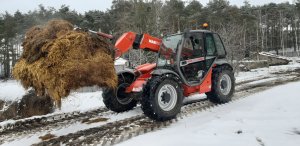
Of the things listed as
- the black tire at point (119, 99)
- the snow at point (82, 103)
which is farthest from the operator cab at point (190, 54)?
the snow at point (82, 103)

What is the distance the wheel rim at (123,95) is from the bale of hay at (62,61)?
1751 millimetres

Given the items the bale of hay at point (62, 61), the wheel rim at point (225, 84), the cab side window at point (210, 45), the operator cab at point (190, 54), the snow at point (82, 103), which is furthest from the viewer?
the snow at point (82, 103)

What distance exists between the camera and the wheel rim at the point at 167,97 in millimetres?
6978

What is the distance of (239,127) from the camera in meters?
5.82

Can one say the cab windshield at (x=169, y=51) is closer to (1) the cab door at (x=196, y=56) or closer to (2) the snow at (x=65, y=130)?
(1) the cab door at (x=196, y=56)

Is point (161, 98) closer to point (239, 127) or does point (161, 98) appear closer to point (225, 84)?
point (239, 127)

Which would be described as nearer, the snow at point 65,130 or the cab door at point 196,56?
the snow at point 65,130

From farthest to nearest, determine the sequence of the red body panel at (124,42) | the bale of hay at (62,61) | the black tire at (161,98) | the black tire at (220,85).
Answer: the black tire at (220,85)
the red body panel at (124,42)
the black tire at (161,98)
the bale of hay at (62,61)

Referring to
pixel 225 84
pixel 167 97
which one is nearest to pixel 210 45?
pixel 225 84

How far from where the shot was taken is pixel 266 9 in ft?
207

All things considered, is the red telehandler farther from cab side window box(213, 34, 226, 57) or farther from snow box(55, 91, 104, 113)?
snow box(55, 91, 104, 113)

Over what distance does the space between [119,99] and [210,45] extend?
9.13 feet

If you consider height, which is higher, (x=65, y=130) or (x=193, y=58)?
(x=193, y=58)

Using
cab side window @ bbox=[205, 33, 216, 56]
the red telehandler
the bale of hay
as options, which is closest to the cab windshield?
the red telehandler
